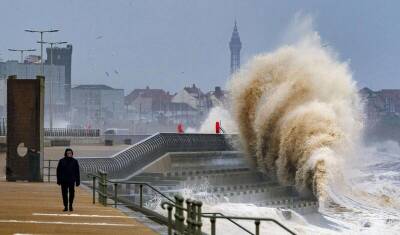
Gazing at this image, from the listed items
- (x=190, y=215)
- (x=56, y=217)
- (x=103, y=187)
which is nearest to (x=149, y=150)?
(x=103, y=187)

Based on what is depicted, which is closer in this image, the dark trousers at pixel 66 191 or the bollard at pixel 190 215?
the bollard at pixel 190 215

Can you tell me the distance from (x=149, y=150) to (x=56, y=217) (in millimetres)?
19731

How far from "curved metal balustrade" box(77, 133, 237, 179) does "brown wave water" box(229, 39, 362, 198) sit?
1.32 meters

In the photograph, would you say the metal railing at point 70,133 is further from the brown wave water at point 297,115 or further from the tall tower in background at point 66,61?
the tall tower in background at point 66,61

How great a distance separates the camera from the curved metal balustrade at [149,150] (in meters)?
30.2

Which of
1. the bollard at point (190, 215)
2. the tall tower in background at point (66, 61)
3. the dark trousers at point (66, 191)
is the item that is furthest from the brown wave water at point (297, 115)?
the tall tower in background at point (66, 61)

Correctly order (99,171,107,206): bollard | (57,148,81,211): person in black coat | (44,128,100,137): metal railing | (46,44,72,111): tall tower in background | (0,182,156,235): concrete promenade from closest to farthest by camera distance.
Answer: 1. (0,182,156,235): concrete promenade
2. (57,148,81,211): person in black coat
3. (99,171,107,206): bollard
4. (44,128,100,137): metal railing
5. (46,44,72,111): tall tower in background

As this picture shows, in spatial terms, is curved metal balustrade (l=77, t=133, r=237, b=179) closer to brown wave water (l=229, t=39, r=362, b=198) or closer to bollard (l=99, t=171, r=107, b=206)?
brown wave water (l=229, t=39, r=362, b=198)

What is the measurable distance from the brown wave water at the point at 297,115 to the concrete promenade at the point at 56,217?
16.7 m

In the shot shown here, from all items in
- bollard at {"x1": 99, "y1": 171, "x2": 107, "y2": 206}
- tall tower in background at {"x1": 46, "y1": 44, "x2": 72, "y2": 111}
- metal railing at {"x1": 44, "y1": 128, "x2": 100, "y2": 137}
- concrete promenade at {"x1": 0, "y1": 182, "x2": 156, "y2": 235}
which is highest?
tall tower in background at {"x1": 46, "y1": 44, "x2": 72, "y2": 111}

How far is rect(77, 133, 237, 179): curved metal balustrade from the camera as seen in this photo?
3020cm

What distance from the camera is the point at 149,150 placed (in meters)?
36.3

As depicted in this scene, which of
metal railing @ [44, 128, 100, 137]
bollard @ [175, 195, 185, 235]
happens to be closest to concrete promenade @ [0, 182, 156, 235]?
bollard @ [175, 195, 185, 235]

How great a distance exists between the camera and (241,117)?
46500 mm
